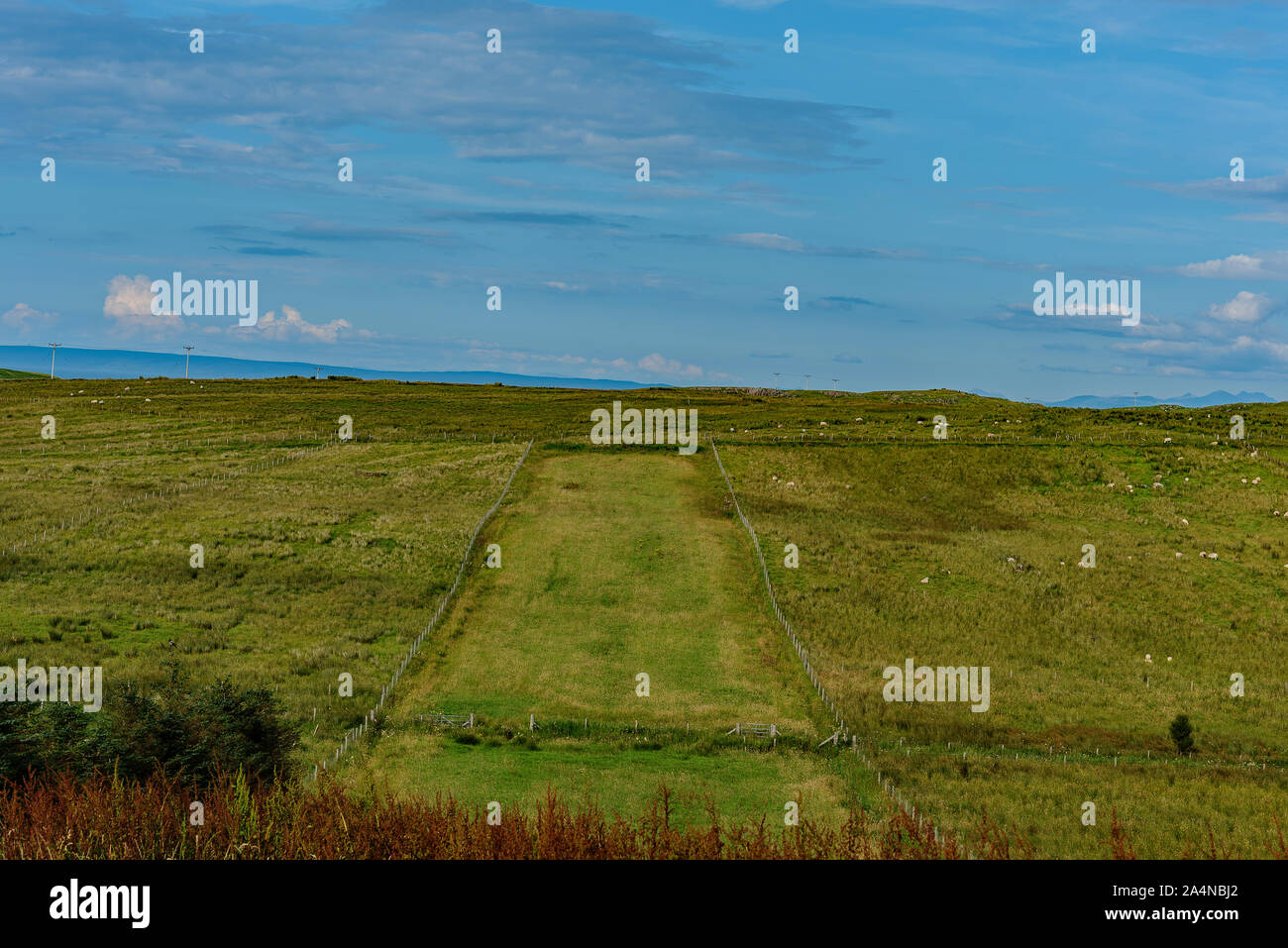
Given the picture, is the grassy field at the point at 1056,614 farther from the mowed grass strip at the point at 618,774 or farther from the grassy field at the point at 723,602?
the mowed grass strip at the point at 618,774

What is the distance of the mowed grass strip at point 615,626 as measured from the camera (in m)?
38.4

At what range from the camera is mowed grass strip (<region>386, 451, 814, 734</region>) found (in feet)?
126

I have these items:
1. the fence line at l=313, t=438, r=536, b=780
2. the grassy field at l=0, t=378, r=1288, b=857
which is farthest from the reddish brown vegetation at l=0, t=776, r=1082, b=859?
the fence line at l=313, t=438, r=536, b=780

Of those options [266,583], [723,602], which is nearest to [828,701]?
[723,602]

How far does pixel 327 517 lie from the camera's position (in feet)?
210

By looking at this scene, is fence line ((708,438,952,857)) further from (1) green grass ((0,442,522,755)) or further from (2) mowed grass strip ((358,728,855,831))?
(1) green grass ((0,442,522,755))

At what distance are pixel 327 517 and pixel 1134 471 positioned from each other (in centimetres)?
5938

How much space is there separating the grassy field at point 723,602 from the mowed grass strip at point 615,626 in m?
0.21

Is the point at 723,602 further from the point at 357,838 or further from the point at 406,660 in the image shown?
the point at 357,838

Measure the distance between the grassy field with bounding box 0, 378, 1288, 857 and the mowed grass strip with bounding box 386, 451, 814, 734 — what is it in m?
0.21

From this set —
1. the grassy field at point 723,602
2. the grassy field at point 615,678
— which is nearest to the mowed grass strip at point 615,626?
the grassy field at point 615,678

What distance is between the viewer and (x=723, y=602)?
1964 inches
